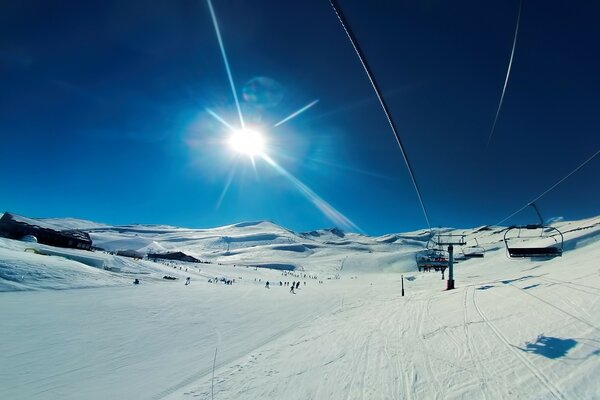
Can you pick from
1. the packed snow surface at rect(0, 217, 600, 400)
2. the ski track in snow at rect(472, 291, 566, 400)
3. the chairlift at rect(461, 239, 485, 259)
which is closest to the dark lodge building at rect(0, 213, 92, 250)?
the packed snow surface at rect(0, 217, 600, 400)

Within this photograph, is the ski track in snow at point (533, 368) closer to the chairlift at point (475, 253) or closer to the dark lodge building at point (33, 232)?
the chairlift at point (475, 253)

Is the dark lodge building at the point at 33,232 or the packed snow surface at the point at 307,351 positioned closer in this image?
the packed snow surface at the point at 307,351

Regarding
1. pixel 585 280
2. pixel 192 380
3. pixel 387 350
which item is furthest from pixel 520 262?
pixel 192 380

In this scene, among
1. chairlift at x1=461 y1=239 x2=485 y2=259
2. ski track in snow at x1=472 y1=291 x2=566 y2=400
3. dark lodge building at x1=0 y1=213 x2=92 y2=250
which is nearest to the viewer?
ski track in snow at x1=472 y1=291 x2=566 y2=400

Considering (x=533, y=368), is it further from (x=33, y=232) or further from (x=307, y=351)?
(x=33, y=232)

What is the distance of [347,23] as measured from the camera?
3.96 metres

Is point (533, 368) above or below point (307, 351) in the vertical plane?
above

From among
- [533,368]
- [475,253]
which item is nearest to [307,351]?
[533,368]

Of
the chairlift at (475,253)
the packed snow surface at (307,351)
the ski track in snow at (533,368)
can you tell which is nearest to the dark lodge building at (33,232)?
the packed snow surface at (307,351)

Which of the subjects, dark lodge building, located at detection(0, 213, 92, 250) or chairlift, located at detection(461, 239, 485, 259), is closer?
chairlift, located at detection(461, 239, 485, 259)

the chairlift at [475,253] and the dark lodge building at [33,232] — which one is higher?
the chairlift at [475,253]

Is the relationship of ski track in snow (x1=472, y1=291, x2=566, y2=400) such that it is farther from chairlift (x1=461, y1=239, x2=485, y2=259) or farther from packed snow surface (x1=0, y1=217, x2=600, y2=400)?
chairlift (x1=461, y1=239, x2=485, y2=259)

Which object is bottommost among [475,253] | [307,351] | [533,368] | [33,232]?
[307,351]

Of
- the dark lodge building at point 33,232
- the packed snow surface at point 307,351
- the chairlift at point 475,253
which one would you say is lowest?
the packed snow surface at point 307,351
